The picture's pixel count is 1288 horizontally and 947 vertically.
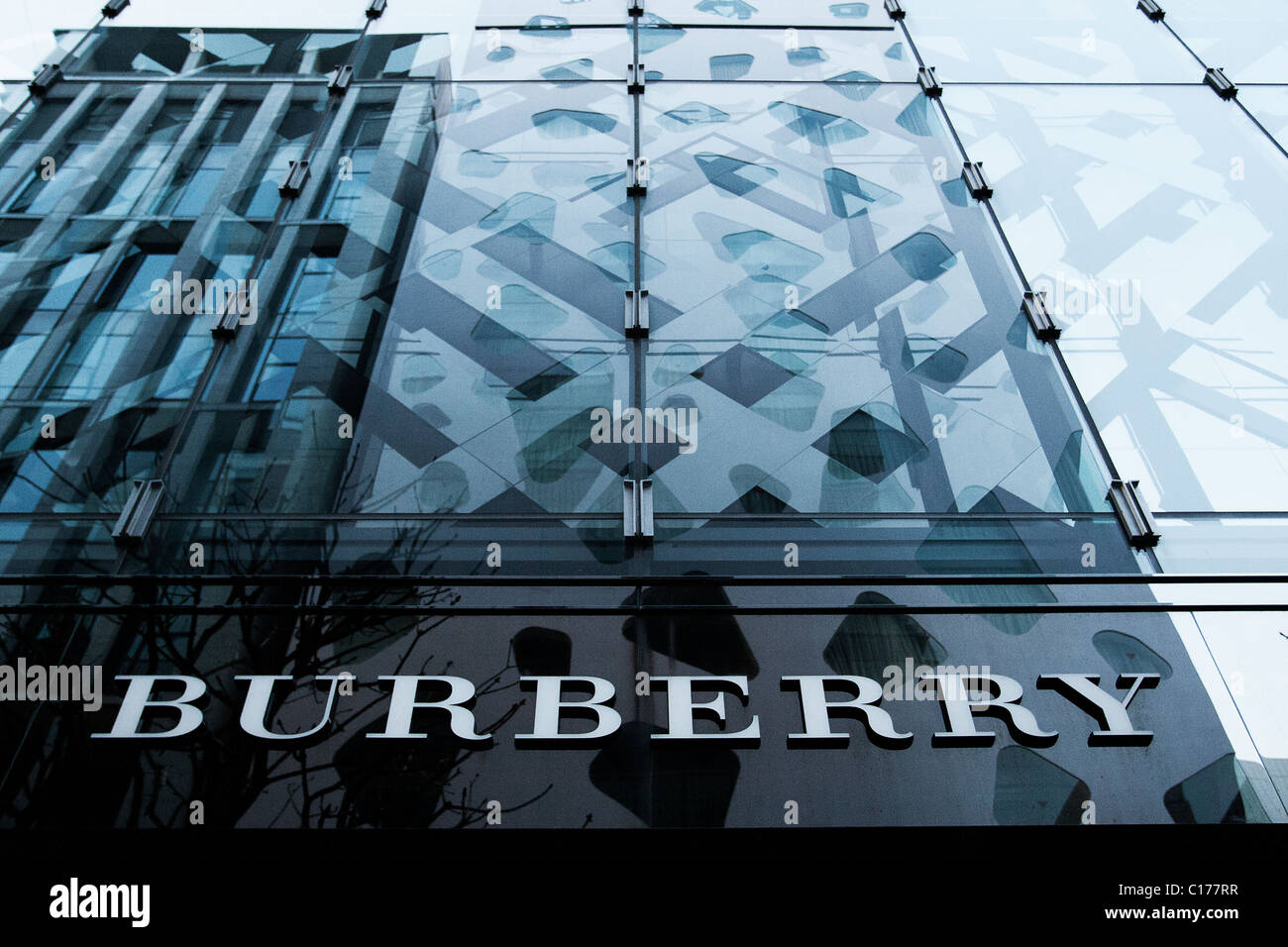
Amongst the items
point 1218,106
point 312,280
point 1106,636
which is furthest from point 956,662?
point 1218,106

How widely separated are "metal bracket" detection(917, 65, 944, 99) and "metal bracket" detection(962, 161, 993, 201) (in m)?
1.09

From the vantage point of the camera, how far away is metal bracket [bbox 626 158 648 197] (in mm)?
7453

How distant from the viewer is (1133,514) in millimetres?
5426

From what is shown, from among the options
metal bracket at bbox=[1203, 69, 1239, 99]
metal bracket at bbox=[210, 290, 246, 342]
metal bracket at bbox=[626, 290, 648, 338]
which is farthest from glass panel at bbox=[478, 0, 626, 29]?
metal bracket at bbox=[1203, 69, 1239, 99]

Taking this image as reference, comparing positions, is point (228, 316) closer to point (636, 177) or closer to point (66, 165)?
point (66, 165)

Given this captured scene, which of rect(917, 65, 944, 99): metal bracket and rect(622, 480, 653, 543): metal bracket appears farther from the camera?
rect(917, 65, 944, 99): metal bracket

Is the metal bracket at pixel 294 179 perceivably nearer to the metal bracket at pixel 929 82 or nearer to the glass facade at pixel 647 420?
the glass facade at pixel 647 420

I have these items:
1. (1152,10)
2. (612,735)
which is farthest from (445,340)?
(1152,10)

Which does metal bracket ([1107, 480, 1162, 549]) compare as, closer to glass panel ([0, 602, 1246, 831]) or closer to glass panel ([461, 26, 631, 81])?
glass panel ([0, 602, 1246, 831])

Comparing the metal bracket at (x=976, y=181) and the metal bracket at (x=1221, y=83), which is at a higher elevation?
the metal bracket at (x=1221, y=83)

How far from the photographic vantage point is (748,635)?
16.3 ft

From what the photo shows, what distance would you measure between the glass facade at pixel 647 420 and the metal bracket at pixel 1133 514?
3 centimetres

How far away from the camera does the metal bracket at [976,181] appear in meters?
7.48

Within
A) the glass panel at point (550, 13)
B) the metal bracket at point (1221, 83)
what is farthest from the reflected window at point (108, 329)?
the metal bracket at point (1221, 83)
